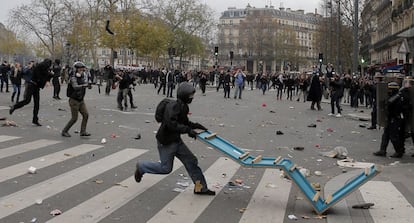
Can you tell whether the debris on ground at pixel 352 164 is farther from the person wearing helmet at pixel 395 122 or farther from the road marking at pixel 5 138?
the road marking at pixel 5 138

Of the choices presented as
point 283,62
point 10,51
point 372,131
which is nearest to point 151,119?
point 372,131

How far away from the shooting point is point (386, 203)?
24.9 feet

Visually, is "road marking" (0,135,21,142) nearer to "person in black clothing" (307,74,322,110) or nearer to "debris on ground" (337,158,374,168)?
"debris on ground" (337,158,374,168)

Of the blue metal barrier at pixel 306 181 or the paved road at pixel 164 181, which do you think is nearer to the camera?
the blue metal barrier at pixel 306 181

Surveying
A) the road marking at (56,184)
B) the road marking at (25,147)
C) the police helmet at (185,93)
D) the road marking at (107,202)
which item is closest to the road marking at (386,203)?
the police helmet at (185,93)

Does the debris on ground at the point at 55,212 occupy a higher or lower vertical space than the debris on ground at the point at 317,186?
higher

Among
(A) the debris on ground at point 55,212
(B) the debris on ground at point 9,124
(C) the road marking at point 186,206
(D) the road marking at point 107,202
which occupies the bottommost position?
(C) the road marking at point 186,206

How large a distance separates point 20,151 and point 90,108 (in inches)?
406

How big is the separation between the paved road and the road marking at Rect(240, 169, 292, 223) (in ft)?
0.04

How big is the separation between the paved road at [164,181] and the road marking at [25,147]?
20 mm

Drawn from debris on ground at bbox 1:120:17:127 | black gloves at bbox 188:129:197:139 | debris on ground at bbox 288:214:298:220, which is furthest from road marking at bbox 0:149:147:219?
debris on ground at bbox 1:120:17:127

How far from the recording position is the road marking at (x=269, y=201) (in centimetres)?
674

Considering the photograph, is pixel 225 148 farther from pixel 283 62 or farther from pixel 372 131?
pixel 283 62

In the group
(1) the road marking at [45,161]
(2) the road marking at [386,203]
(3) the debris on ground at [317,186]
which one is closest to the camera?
(2) the road marking at [386,203]
